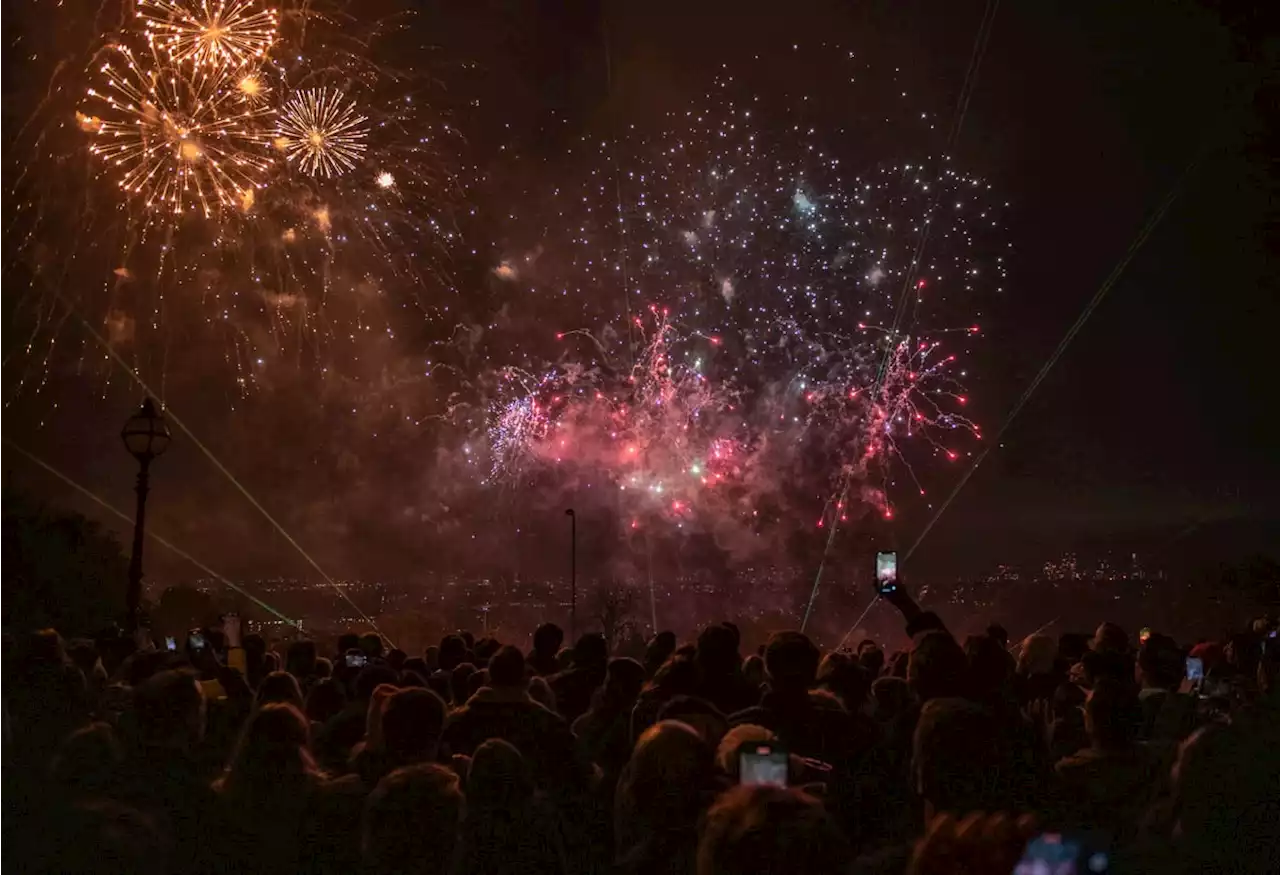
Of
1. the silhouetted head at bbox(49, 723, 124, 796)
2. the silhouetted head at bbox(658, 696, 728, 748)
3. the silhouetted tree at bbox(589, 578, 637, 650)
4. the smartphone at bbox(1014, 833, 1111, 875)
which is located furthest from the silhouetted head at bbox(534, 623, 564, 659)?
the silhouetted tree at bbox(589, 578, 637, 650)

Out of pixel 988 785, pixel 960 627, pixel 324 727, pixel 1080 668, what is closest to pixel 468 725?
pixel 324 727

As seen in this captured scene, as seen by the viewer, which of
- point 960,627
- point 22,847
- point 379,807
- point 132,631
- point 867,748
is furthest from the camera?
point 960,627

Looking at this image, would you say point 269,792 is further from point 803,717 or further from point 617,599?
point 617,599

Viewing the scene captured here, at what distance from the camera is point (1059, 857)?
309 cm

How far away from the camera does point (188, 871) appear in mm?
5031

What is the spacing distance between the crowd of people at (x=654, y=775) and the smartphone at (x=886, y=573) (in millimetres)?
1989

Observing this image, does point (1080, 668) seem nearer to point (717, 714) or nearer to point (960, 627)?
point (717, 714)

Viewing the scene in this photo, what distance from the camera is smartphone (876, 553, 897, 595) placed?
919 cm

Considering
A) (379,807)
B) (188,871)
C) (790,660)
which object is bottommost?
(188,871)

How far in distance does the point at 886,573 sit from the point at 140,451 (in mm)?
8491

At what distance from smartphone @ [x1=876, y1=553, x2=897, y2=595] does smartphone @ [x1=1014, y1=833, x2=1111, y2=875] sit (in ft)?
19.5

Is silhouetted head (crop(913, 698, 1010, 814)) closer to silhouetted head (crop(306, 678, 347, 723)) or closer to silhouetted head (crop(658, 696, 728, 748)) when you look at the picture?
silhouetted head (crop(658, 696, 728, 748))

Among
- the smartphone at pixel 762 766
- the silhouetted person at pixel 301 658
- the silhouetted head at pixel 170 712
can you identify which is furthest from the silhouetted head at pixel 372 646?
the smartphone at pixel 762 766

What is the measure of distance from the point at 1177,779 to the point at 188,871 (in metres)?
4.34
